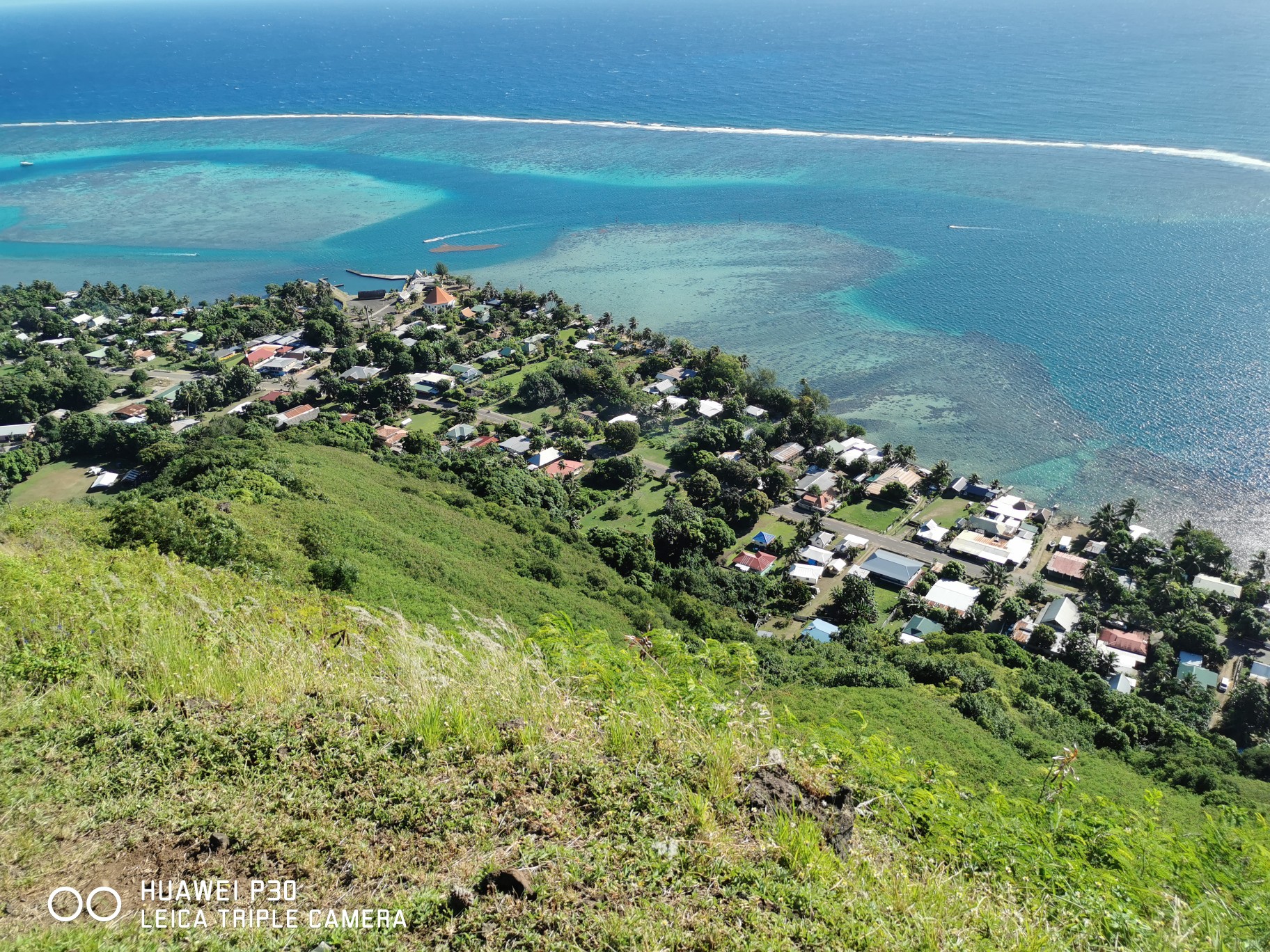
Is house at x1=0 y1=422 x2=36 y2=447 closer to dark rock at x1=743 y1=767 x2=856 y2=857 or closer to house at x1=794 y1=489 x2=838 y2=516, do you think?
house at x1=794 y1=489 x2=838 y2=516

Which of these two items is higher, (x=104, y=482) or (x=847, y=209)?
(x=847, y=209)

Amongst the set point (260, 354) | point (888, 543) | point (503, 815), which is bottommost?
point (888, 543)

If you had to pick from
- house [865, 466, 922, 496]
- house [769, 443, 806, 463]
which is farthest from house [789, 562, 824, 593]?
house [769, 443, 806, 463]

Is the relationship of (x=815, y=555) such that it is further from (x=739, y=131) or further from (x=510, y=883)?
(x=739, y=131)

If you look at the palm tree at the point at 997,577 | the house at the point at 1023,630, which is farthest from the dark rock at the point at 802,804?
the palm tree at the point at 997,577

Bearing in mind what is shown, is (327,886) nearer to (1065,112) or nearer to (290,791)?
(290,791)

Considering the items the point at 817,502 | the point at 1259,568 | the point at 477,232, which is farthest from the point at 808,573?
the point at 477,232

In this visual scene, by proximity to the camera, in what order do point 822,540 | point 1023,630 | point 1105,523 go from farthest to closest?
point 822,540 → point 1105,523 → point 1023,630

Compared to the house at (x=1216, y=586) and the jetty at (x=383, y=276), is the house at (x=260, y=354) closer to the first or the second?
the jetty at (x=383, y=276)
